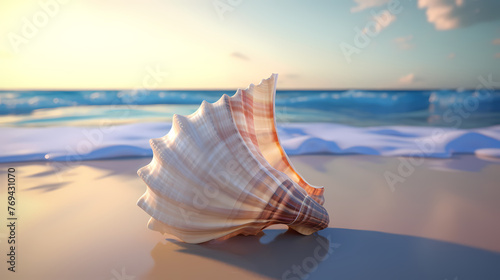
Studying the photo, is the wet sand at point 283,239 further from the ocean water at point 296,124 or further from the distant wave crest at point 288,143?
the ocean water at point 296,124

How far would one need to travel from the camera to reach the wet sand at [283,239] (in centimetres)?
122

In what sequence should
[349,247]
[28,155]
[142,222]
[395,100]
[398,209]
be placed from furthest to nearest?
[395,100] < [28,155] < [398,209] < [142,222] < [349,247]

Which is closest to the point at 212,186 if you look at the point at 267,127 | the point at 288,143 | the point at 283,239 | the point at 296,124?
the point at 283,239

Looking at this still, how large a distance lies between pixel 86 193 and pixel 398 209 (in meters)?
2.08

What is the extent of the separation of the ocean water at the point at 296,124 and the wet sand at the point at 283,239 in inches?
43.9

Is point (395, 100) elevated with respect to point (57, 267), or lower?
elevated

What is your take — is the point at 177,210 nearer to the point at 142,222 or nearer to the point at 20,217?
the point at 142,222

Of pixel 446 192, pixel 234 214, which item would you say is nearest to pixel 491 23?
pixel 446 192

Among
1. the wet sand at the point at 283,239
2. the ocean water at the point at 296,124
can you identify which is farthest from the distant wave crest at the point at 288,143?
the wet sand at the point at 283,239

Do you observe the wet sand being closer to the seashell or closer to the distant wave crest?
the seashell

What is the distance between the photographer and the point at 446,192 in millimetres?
2174

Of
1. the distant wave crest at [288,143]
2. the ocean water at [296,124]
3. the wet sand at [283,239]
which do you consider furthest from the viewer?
the ocean water at [296,124]

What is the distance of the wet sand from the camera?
4.00 ft

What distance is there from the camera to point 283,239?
142 cm
